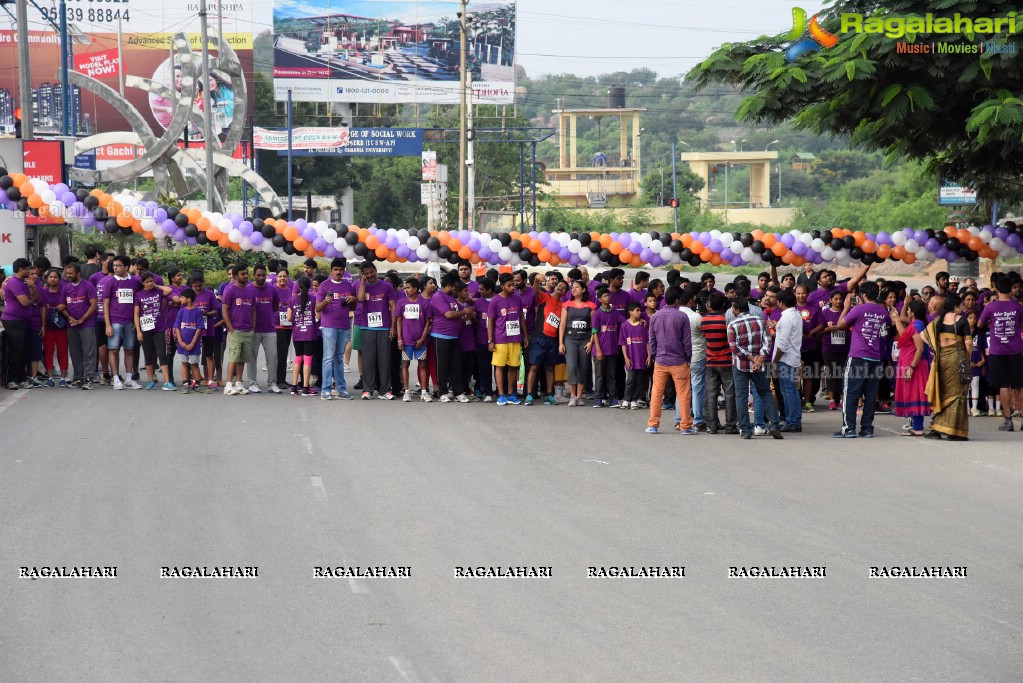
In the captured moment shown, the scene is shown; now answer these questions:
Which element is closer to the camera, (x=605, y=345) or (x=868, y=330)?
(x=868, y=330)

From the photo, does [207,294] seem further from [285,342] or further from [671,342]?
[671,342]

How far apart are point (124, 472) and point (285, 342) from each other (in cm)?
669

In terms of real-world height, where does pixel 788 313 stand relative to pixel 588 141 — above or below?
below

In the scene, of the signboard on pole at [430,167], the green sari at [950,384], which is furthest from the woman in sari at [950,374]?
the signboard on pole at [430,167]

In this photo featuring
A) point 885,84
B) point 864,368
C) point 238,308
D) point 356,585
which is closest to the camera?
point 356,585

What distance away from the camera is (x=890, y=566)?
838 cm

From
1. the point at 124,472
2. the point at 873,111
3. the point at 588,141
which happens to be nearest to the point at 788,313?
the point at 873,111

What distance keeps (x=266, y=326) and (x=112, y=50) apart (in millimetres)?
51127

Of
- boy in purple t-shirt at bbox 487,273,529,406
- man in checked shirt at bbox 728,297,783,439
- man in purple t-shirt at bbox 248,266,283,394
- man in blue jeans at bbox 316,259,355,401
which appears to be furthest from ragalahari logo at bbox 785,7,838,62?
man in purple t-shirt at bbox 248,266,283,394

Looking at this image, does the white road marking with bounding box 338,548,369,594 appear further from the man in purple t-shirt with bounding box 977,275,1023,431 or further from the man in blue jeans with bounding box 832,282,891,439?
the man in purple t-shirt with bounding box 977,275,1023,431

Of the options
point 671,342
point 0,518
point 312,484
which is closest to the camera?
point 0,518

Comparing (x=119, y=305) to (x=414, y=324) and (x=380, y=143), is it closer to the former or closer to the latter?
(x=414, y=324)

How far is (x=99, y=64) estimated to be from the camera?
63.3 metres

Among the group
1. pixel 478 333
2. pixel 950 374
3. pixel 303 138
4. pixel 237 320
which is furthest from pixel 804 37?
pixel 303 138
